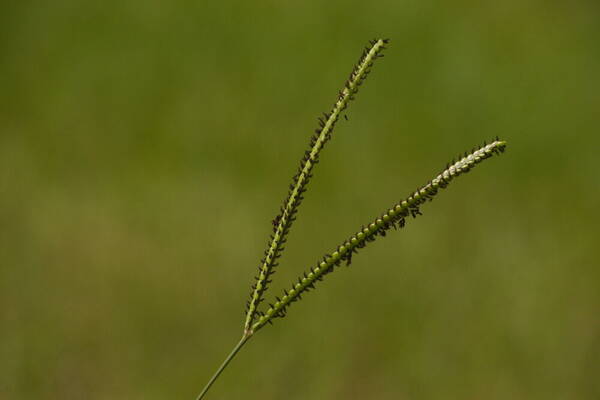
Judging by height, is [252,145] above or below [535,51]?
below

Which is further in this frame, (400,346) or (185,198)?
(185,198)

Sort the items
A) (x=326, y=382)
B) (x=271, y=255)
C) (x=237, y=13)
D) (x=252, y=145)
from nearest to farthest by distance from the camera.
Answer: (x=271, y=255) < (x=326, y=382) < (x=252, y=145) < (x=237, y=13)

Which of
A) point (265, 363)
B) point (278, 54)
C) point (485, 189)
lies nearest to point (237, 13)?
point (278, 54)

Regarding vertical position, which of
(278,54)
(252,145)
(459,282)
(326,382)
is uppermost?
(278,54)

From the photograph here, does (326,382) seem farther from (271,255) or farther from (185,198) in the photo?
(271,255)

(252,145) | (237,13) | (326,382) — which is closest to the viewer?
(326,382)

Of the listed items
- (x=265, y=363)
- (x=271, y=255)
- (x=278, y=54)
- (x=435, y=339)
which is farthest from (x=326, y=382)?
(x=271, y=255)
